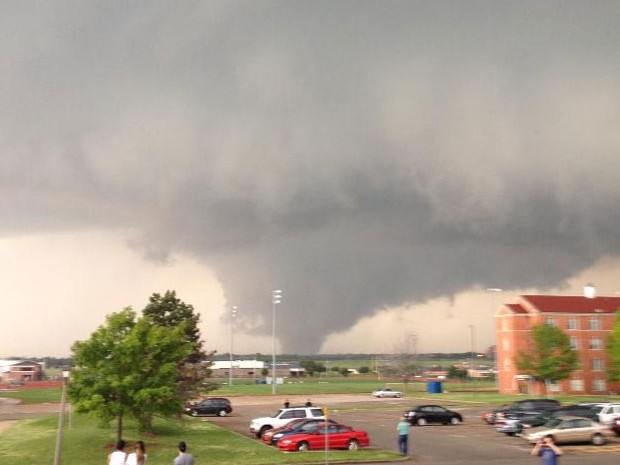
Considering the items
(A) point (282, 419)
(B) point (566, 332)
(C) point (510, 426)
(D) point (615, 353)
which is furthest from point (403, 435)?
(B) point (566, 332)

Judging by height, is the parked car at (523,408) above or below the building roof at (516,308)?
below

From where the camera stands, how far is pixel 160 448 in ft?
117

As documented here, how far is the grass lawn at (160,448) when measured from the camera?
105 ft

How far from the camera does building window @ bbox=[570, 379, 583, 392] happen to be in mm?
110406

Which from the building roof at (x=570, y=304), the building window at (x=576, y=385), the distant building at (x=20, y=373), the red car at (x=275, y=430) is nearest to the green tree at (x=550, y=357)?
the building window at (x=576, y=385)

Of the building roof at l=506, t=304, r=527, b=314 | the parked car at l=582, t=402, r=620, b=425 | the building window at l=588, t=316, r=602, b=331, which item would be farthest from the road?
the building window at l=588, t=316, r=602, b=331

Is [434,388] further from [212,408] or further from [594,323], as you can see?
[212,408]

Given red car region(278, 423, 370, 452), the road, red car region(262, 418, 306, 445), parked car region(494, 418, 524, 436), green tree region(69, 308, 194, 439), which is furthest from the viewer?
parked car region(494, 418, 524, 436)

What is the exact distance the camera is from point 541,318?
112 metres

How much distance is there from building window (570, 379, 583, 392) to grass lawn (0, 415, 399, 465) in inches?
3178

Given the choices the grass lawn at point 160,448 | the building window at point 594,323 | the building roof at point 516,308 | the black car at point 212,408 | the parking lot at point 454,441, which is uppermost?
the building roof at point 516,308

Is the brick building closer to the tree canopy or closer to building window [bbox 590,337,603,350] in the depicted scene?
building window [bbox 590,337,603,350]

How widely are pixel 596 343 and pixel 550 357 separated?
79.8ft

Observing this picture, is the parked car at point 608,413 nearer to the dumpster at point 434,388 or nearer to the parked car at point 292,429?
the parked car at point 292,429
